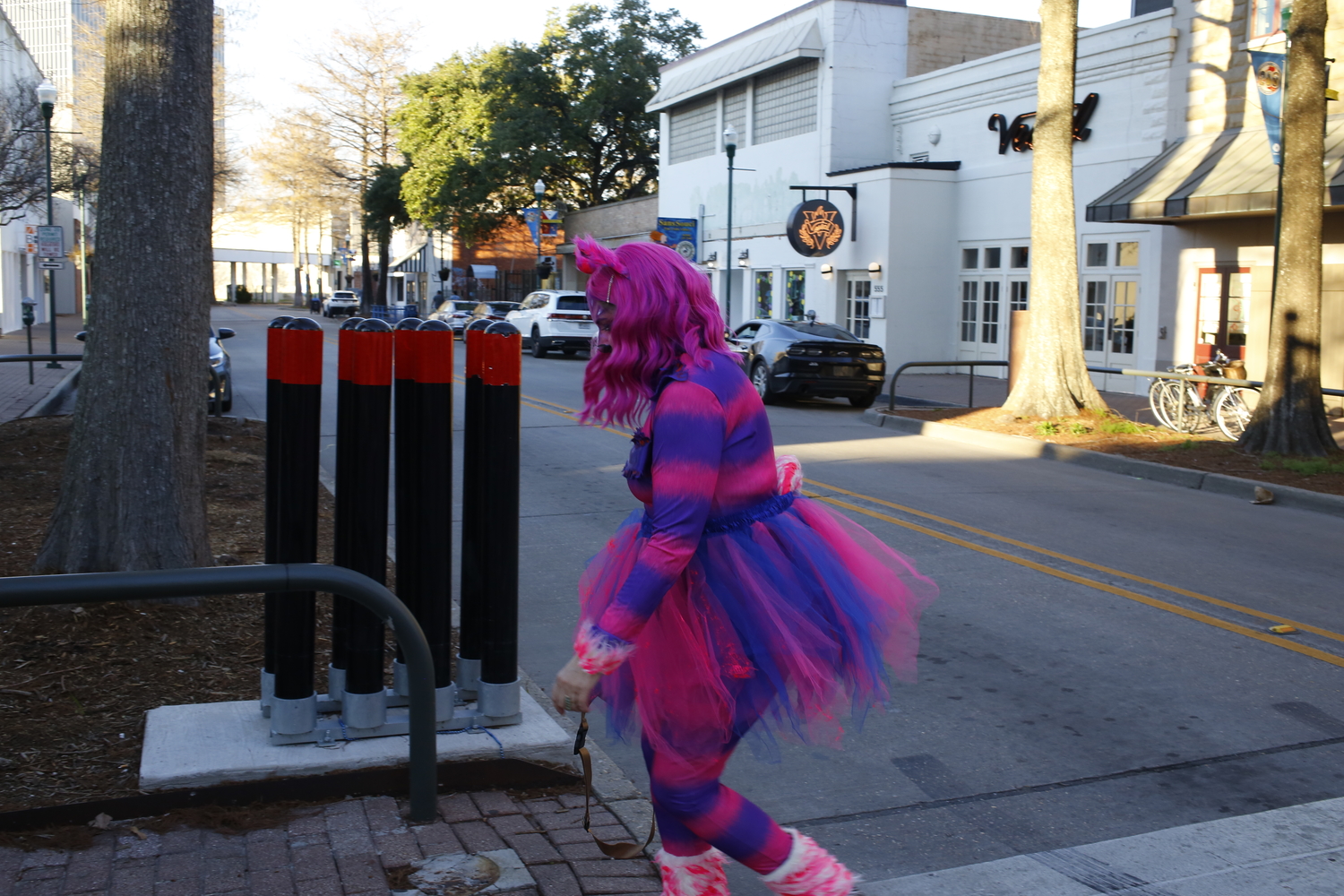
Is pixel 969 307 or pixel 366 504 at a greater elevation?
pixel 969 307

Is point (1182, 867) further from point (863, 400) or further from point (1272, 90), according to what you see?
point (863, 400)

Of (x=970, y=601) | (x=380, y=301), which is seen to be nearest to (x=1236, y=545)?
(x=970, y=601)

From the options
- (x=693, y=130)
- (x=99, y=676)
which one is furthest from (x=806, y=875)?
(x=693, y=130)

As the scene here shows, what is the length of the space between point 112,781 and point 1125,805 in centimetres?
345

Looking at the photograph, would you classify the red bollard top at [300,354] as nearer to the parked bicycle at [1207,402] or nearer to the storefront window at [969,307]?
the parked bicycle at [1207,402]

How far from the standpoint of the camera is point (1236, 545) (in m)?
9.07

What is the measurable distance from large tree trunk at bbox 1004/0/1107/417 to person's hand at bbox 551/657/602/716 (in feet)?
46.8

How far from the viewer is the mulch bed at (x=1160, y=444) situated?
38.9ft

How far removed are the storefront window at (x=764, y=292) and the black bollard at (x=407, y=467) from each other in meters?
29.0

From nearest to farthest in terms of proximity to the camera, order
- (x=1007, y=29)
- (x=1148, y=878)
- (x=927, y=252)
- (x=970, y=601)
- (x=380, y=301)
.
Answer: (x=1148, y=878) < (x=970, y=601) < (x=927, y=252) < (x=1007, y=29) < (x=380, y=301)

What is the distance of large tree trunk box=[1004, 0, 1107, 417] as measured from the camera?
52.2 feet

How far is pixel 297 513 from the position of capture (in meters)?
4.00

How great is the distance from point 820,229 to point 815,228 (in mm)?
115

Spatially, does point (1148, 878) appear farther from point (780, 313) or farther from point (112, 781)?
point (780, 313)
